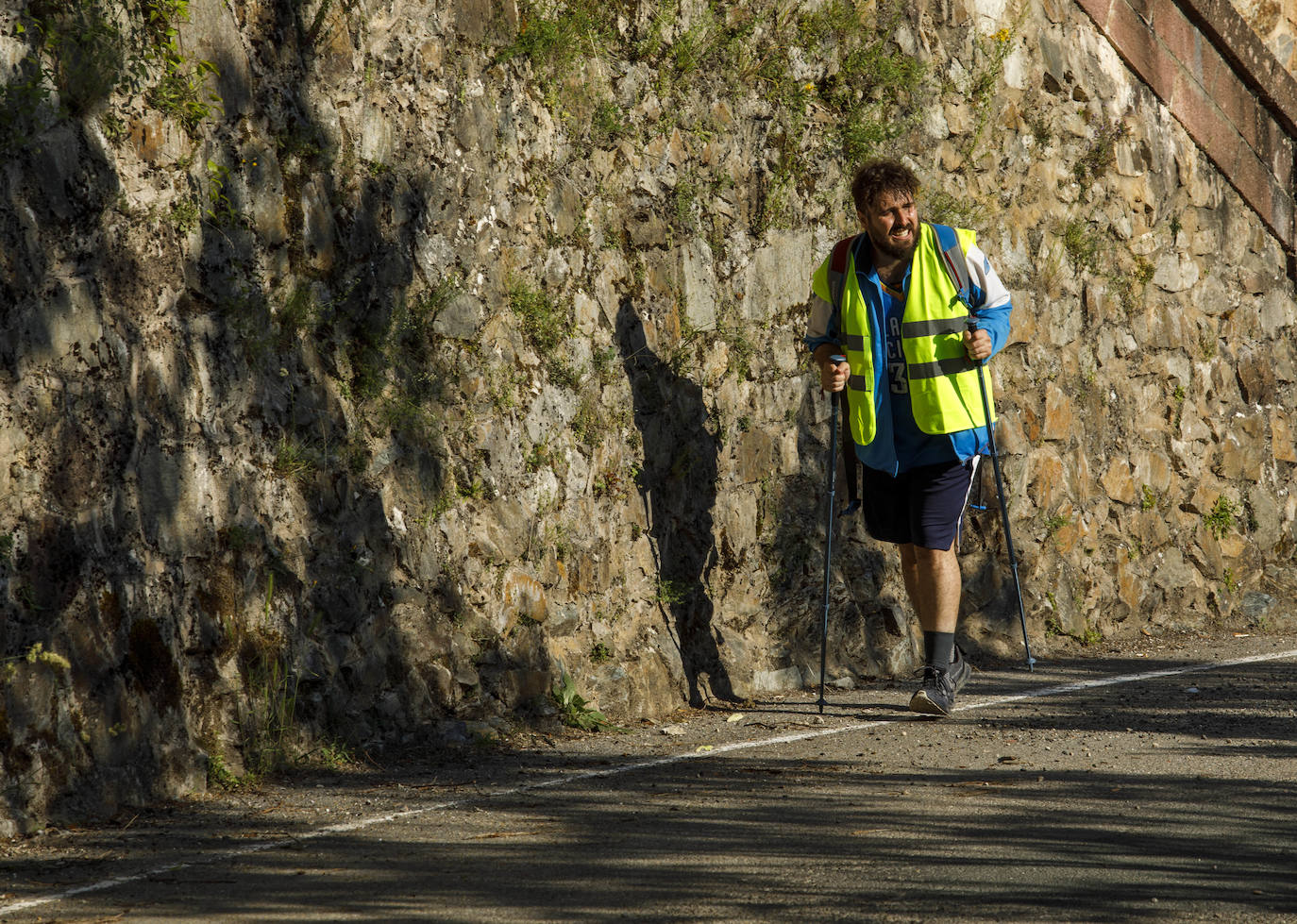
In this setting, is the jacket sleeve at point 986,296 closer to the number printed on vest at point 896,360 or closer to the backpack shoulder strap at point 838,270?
the number printed on vest at point 896,360

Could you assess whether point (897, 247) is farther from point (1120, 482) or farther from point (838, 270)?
point (1120, 482)

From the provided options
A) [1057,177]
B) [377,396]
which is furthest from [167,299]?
[1057,177]

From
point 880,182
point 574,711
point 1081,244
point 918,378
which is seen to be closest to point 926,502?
point 918,378

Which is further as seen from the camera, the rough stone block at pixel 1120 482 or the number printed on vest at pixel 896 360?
the rough stone block at pixel 1120 482

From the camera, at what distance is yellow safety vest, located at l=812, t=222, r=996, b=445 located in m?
6.08

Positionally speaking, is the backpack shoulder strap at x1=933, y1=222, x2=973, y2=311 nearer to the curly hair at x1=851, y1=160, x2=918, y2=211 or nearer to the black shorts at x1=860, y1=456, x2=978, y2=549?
the curly hair at x1=851, y1=160, x2=918, y2=211

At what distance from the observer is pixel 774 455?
285 inches

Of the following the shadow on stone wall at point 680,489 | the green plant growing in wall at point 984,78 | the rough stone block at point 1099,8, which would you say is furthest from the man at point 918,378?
the rough stone block at point 1099,8

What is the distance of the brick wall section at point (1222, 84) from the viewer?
991 cm

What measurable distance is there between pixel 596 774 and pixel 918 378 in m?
2.27

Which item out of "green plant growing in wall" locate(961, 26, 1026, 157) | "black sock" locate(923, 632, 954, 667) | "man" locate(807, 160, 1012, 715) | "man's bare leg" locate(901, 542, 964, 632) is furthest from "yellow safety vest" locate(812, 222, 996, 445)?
"green plant growing in wall" locate(961, 26, 1026, 157)

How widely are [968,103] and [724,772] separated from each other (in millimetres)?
5279

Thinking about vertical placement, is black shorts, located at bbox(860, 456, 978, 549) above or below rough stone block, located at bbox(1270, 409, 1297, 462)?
below

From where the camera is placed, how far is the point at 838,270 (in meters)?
6.33
